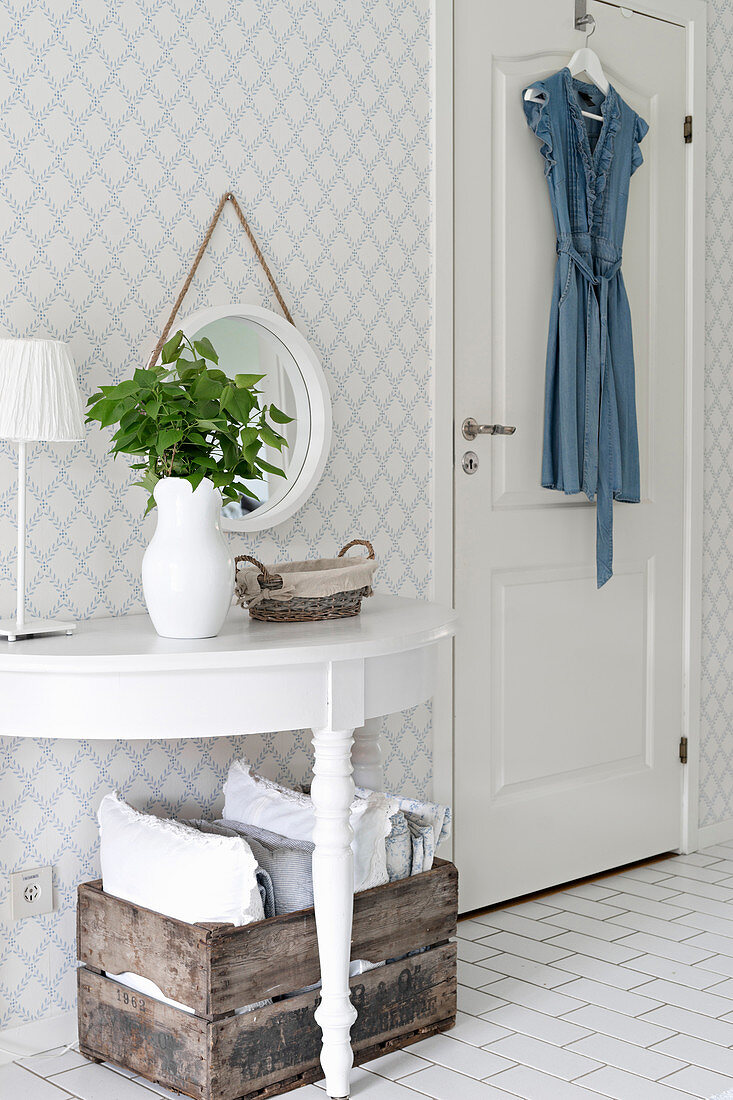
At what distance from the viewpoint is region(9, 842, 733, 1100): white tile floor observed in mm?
2008

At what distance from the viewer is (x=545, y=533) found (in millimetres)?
2967

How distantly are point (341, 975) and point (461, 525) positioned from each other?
116 centimetres

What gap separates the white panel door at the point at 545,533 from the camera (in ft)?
9.20

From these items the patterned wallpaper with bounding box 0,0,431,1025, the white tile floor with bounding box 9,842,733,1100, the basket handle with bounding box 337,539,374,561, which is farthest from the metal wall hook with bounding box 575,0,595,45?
the white tile floor with bounding box 9,842,733,1100

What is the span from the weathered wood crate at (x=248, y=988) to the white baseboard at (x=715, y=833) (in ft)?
4.72

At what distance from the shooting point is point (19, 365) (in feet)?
6.15

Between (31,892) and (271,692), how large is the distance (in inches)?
25.7

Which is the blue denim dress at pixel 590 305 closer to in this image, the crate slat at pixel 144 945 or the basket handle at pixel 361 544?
the basket handle at pixel 361 544

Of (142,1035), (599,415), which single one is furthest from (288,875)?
(599,415)

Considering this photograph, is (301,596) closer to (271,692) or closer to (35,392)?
(271,692)

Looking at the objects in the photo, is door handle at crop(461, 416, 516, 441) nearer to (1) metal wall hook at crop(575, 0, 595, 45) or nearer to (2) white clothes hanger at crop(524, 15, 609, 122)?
(2) white clothes hanger at crop(524, 15, 609, 122)

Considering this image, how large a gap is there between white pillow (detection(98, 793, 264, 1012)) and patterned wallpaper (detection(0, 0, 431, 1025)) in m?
0.17

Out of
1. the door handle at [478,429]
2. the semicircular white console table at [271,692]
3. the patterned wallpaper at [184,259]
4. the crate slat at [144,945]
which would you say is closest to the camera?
the semicircular white console table at [271,692]

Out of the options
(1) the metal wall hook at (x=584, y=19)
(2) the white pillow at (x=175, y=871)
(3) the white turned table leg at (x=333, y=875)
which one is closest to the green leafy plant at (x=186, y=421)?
(3) the white turned table leg at (x=333, y=875)
